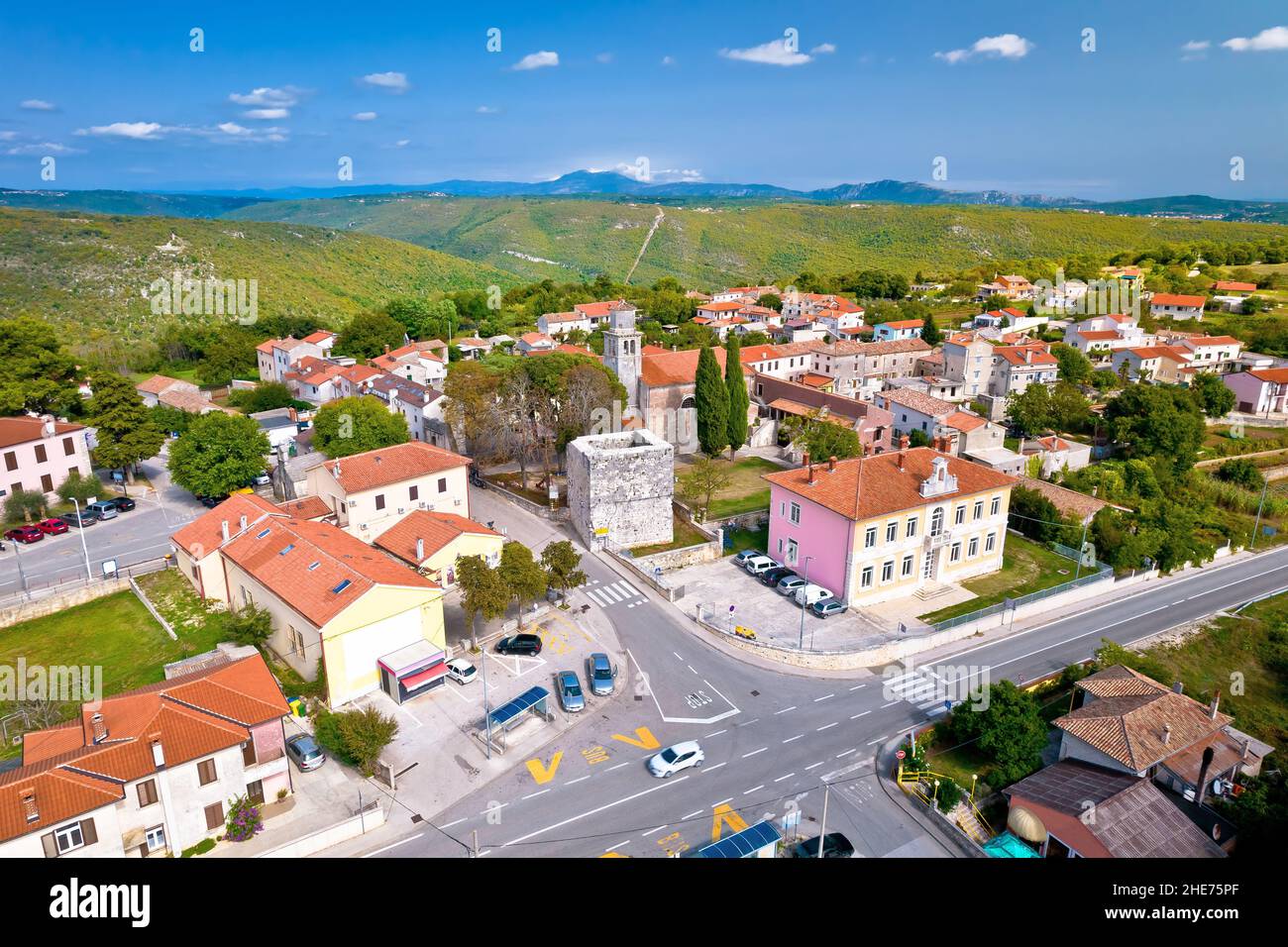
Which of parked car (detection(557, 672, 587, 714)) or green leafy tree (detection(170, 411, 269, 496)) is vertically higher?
green leafy tree (detection(170, 411, 269, 496))

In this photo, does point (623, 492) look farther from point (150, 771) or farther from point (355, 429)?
point (150, 771)

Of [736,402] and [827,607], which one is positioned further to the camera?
[736,402]

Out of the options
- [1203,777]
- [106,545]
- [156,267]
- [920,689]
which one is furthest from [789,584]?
[156,267]

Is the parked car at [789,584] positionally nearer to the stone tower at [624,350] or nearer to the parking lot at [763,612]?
the parking lot at [763,612]

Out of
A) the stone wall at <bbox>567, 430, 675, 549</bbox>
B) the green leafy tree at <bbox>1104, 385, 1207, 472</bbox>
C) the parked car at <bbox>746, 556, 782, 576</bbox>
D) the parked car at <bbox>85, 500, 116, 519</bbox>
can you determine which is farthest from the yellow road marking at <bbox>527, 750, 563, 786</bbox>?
the green leafy tree at <bbox>1104, 385, 1207, 472</bbox>

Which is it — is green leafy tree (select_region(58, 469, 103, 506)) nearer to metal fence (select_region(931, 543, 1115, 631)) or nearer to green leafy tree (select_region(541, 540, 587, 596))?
green leafy tree (select_region(541, 540, 587, 596))
